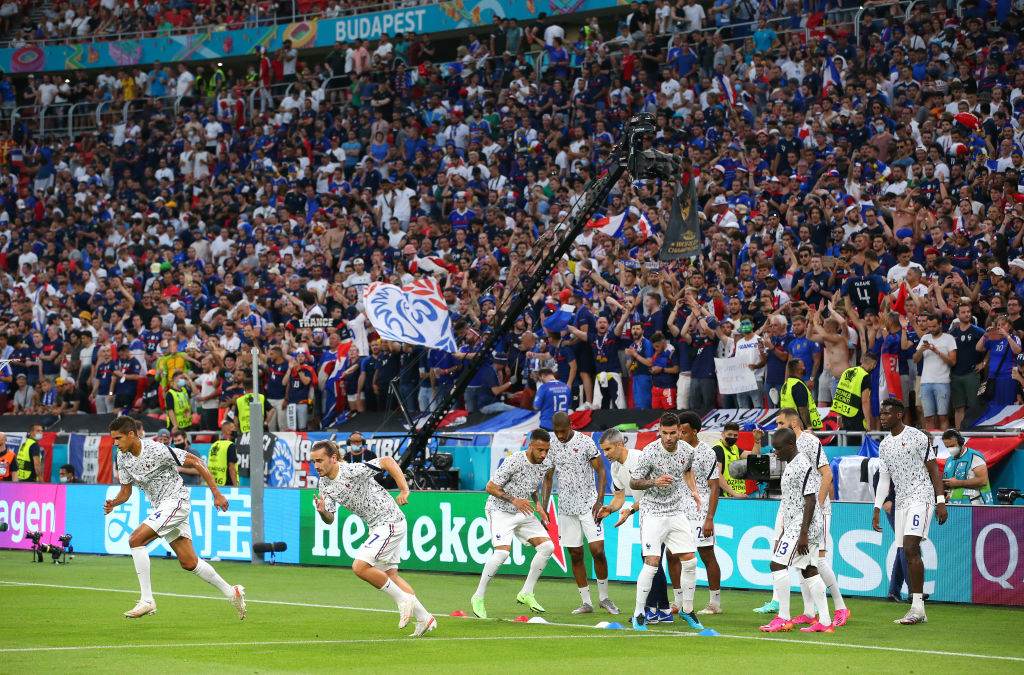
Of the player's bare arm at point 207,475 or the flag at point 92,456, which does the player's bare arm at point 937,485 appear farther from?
the flag at point 92,456

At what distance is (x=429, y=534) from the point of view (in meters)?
21.2

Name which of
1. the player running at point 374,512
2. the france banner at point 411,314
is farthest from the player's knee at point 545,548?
the france banner at point 411,314

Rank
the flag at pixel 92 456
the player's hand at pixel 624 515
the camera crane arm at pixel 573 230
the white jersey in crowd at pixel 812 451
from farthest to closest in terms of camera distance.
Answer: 1. the flag at pixel 92 456
2. the camera crane arm at pixel 573 230
3. the player's hand at pixel 624 515
4. the white jersey in crowd at pixel 812 451

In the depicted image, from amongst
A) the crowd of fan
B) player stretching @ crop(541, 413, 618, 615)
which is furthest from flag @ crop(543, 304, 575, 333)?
player stretching @ crop(541, 413, 618, 615)

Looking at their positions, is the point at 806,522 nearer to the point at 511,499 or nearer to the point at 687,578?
the point at 687,578

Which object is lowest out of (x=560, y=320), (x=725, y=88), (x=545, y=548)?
(x=545, y=548)

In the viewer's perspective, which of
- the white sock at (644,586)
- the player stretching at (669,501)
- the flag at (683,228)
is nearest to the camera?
the white sock at (644,586)

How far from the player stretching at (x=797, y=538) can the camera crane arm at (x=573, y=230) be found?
8.84 meters

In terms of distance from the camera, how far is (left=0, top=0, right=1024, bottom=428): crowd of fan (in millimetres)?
22609

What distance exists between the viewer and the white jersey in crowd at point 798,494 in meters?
14.1

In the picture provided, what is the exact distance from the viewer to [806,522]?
550 inches

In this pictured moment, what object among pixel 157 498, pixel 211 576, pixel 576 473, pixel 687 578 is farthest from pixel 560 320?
pixel 211 576

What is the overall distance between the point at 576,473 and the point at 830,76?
15.5m

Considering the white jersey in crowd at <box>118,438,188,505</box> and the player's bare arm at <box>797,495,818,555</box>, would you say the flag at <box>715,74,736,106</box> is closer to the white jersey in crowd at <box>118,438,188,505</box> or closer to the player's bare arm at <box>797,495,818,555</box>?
the player's bare arm at <box>797,495,818,555</box>
